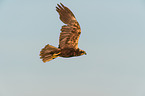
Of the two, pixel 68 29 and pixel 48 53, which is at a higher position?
pixel 68 29

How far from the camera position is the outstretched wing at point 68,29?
17828 mm

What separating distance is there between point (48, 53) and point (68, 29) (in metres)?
1.84

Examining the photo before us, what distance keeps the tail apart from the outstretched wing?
51 centimetres

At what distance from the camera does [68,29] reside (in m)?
17.9

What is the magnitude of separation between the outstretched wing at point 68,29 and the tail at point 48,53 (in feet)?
1.66

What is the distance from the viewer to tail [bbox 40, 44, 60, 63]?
18.1m

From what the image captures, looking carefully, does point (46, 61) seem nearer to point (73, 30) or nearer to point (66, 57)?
point (66, 57)

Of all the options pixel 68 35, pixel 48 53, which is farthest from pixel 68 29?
pixel 48 53

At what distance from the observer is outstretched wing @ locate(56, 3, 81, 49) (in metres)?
17.8

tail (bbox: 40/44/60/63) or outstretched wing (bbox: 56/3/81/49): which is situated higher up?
outstretched wing (bbox: 56/3/81/49)

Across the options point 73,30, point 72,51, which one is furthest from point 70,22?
point 72,51

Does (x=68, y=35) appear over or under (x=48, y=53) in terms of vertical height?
over

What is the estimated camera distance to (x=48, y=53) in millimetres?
18234

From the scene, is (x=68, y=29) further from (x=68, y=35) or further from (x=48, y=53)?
(x=48, y=53)
